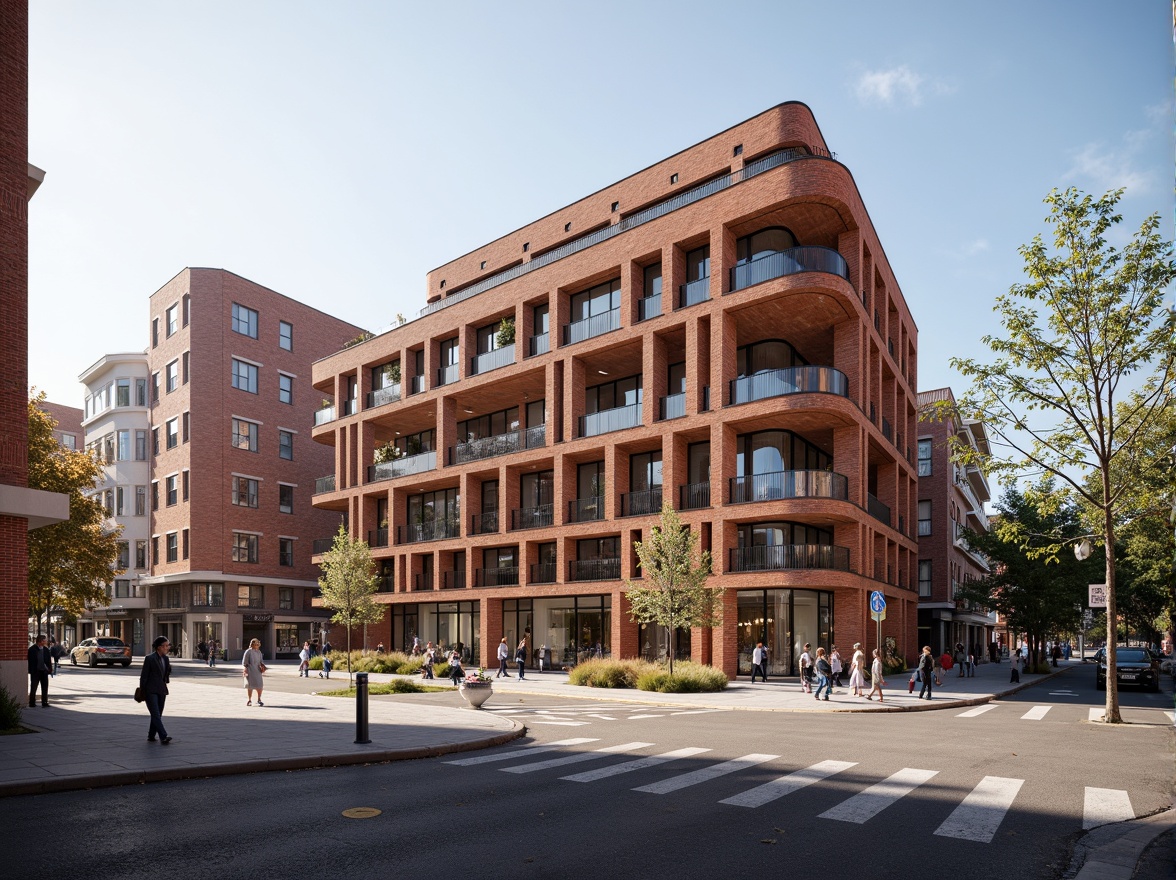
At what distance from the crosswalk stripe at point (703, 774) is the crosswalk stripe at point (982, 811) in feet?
9.95

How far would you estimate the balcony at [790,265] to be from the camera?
32406 mm

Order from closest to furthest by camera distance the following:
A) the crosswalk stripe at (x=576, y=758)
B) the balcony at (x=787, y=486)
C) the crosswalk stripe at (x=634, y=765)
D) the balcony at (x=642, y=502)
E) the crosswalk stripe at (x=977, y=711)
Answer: the crosswalk stripe at (x=634, y=765)
the crosswalk stripe at (x=576, y=758)
the crosswalk stripe at (x=977, y=711)
the balcony at (x=787, y=486)
the balcony at (x=642, y=502)

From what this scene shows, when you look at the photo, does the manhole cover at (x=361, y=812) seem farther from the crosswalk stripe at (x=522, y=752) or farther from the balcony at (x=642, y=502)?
the balcony at (x=642, y=502)

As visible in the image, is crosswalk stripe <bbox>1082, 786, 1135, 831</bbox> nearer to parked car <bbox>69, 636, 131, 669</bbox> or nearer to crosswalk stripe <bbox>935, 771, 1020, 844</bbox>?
crosswalk stripe <bbox>935, 771, 1020, 844</bbox>

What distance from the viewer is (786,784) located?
34.9 ft

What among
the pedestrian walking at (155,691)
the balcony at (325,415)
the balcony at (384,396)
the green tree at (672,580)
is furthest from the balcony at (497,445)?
the pedestrian walking at (155,691)

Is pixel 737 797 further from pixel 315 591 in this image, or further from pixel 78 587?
pixel 315 591

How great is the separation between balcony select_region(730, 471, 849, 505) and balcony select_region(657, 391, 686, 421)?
3.70 meters

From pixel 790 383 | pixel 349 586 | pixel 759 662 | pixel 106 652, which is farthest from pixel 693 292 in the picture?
pixel 106 652

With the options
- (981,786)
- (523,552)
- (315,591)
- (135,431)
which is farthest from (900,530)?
(135,431)

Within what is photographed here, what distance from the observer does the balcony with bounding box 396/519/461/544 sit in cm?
4525

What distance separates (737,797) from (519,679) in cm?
2480

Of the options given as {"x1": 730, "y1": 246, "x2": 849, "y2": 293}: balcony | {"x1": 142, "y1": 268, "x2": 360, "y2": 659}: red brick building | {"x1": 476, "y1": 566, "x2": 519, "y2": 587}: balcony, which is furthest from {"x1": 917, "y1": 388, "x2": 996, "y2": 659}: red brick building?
{"x1": 142, "y1": 268, "x2": 360, "y2": 659}: red brick building

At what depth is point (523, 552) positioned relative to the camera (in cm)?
4034
